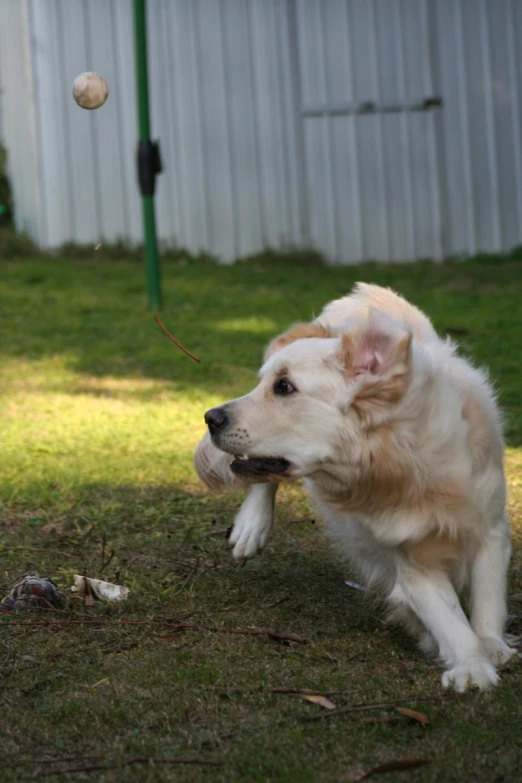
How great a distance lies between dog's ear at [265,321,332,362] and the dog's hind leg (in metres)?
0.87

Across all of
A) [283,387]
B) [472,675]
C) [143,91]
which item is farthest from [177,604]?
[143,91]

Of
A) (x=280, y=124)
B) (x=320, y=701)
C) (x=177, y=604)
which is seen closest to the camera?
(x=320, y=701)

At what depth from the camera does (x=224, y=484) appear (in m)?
4.82

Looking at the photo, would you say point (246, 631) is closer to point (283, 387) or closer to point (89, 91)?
point (283, 387)

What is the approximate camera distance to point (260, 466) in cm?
371

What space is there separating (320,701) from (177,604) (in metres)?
1.10

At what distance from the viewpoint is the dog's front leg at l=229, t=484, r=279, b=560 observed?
452 cm

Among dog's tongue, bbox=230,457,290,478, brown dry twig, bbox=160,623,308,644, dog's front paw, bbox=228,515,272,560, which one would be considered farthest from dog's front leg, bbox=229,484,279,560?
dog's tongue, bbox=230,457,290,478

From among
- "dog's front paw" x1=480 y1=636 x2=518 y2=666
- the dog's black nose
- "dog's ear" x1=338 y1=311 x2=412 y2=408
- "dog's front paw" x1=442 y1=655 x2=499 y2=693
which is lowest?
"dog's front paw" x1=480 y1=636 x2=518 y2=666

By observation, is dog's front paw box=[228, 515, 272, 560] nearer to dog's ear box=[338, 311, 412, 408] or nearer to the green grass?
the green grass

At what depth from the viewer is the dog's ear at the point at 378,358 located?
3.49 meters

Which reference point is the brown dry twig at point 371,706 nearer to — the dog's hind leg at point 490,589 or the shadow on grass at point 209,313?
the dog's hind leg at point 490,589

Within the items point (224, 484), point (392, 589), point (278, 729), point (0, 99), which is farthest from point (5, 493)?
point (0, 99)

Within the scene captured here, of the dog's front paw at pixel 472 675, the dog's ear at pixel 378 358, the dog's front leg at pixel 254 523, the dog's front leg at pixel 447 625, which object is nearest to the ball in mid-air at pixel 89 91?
the dog's front leg at pixel 254 523
